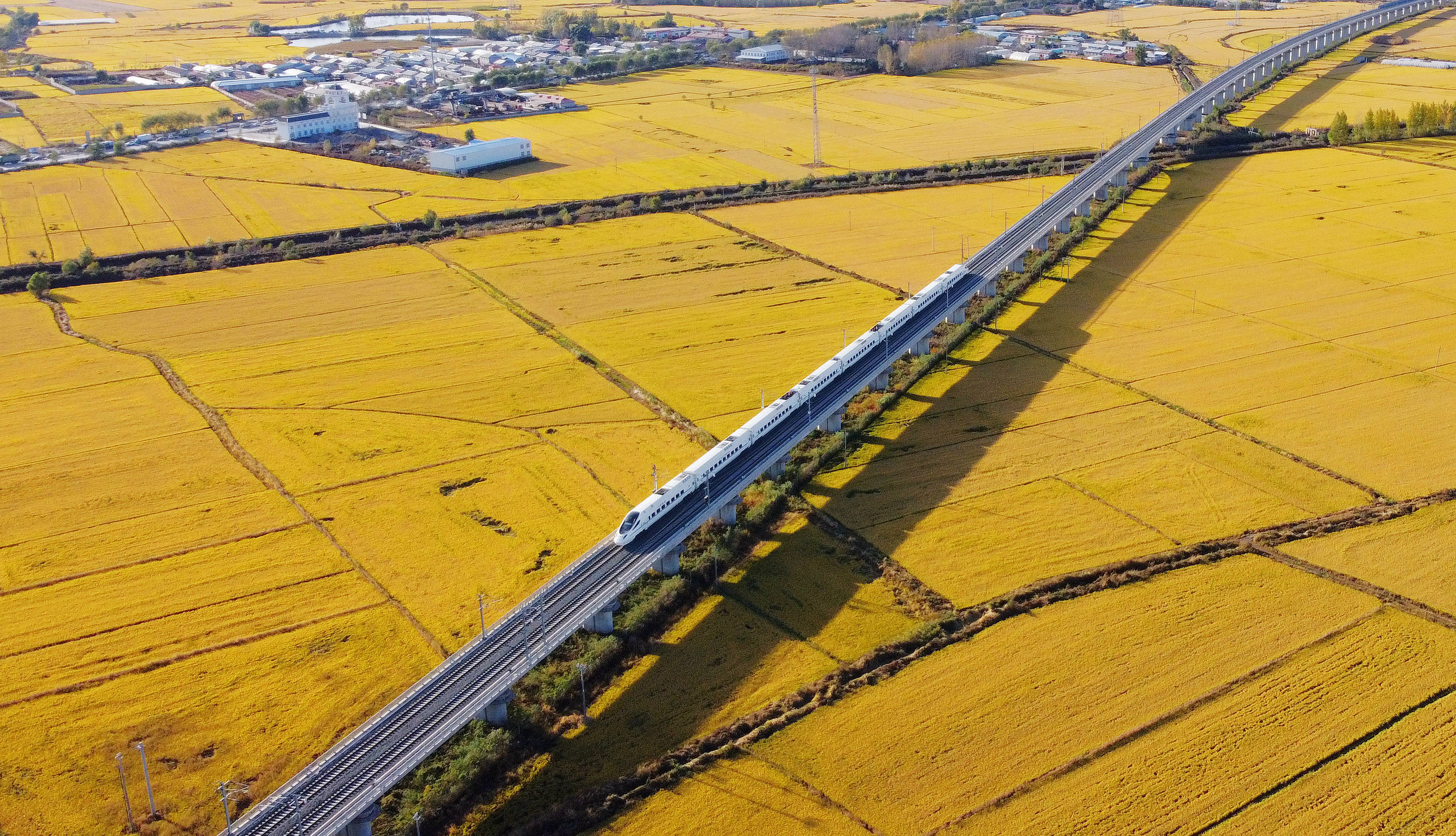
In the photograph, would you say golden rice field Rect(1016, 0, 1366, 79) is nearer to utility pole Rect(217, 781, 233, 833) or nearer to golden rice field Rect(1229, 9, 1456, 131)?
golden rice field Rect(1229, 9, 1456, 131)

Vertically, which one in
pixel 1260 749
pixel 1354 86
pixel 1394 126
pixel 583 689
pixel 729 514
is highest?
pixel 1354 86

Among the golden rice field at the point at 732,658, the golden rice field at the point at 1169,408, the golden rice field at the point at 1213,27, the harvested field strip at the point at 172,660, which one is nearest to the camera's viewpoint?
the golden rice field at the point at 732,658

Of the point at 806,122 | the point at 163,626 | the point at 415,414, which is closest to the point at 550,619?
the point at 163,626

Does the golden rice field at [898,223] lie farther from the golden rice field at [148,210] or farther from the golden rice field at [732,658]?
the golden rice field at [732,658]

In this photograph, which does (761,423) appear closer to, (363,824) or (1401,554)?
(363,824)

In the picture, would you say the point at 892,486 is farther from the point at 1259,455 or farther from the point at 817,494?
the point at 1259,455

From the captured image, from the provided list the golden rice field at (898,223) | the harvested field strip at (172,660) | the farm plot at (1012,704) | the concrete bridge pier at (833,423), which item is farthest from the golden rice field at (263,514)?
the golden rice field at (898,223)
